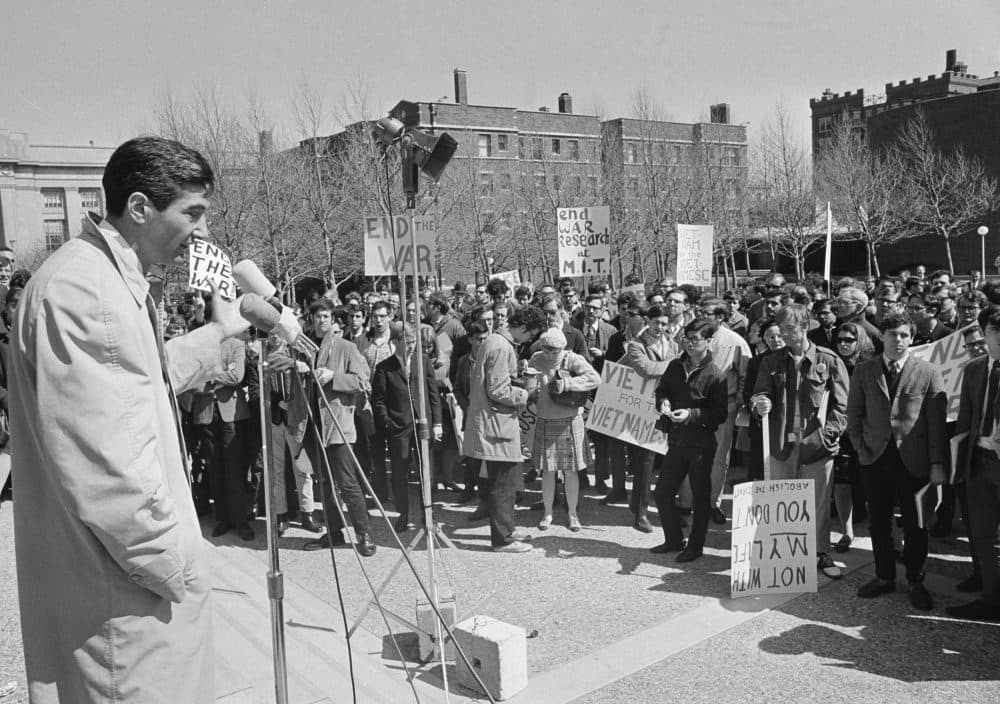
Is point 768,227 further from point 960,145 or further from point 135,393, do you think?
point 135,393

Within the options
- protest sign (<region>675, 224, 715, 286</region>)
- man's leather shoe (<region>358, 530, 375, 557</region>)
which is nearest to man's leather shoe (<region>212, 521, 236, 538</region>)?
man's leather shoe (<region>358, 530, 375, 557</region>)

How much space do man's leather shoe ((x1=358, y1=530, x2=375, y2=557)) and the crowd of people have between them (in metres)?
0.02

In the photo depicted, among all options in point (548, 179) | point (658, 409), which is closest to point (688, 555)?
point (658, 409)

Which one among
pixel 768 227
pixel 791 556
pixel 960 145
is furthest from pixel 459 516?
pixel 960 145

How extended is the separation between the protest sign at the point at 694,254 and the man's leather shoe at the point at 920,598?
887 centimetres

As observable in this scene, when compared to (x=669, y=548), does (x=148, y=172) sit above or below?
above

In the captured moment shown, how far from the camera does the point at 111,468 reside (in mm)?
1929

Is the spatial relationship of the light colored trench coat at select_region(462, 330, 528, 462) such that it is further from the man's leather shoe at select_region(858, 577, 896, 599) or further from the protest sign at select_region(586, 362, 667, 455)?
the man's leather shoe at select_region(858, 577, 896, 599)

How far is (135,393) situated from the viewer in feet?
6.59

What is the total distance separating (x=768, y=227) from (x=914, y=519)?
98.2 feet

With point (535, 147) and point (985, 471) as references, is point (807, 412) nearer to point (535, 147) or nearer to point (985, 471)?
point (985, 471)

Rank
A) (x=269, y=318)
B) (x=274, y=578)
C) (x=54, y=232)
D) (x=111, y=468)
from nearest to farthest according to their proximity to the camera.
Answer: (x=111, y=468) < (x=269, y=318) < (x=274, y=578) < (x=54, y=232)

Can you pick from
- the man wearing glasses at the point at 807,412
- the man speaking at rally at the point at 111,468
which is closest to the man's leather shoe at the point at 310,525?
the man wearing glasses at the point at 807,412

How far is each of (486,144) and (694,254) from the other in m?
39.3
